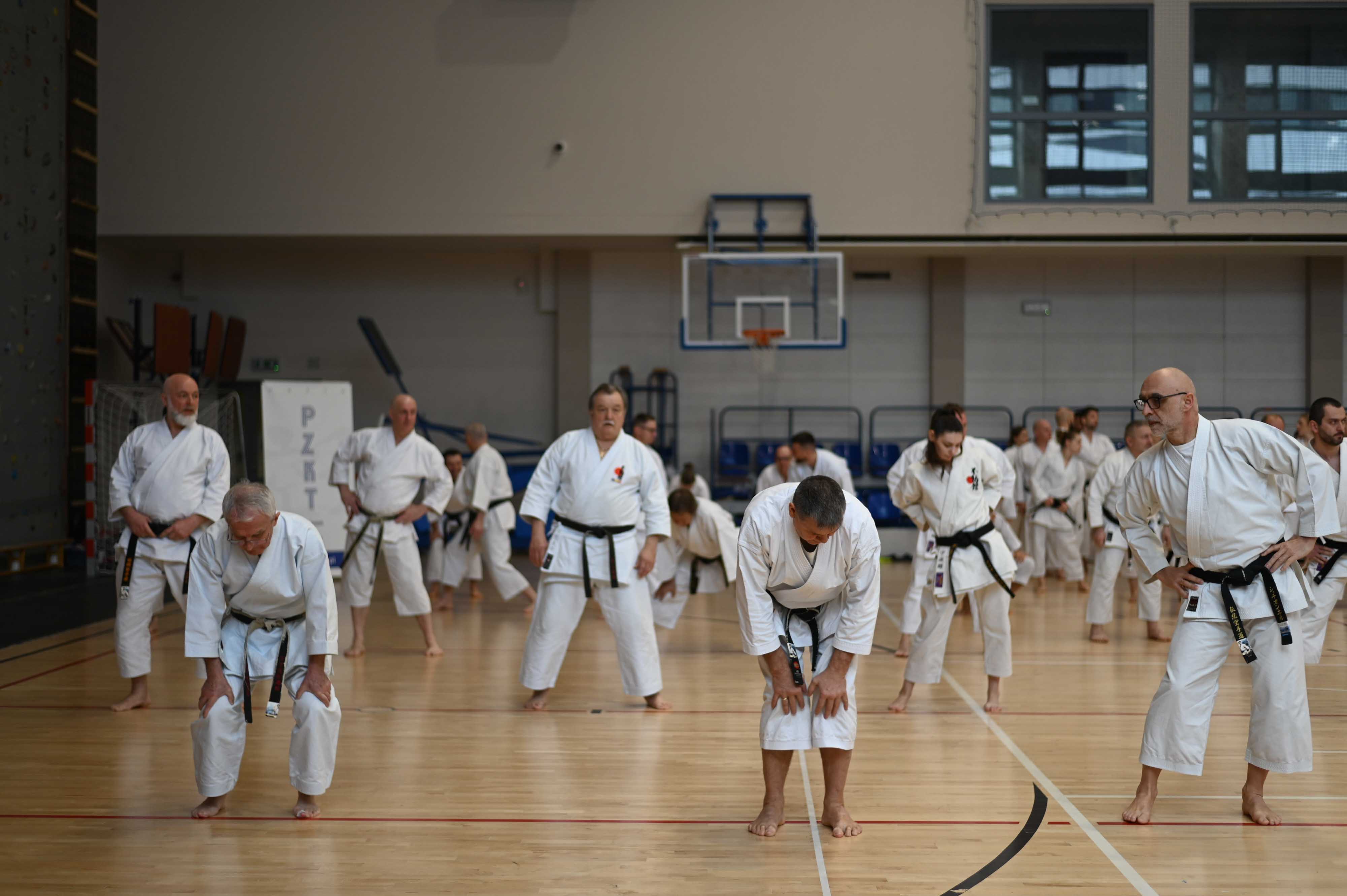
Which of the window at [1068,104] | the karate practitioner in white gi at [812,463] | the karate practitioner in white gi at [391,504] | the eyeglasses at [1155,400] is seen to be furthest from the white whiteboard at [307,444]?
the eyeglasses at [1155,400]

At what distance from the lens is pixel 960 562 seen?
16.9 ft

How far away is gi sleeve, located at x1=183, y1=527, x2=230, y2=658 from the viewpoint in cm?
353

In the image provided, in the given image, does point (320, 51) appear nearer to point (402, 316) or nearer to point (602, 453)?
point (402, 316)

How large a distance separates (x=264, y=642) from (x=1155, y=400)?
310cm

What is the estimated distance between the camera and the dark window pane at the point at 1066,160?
38.5 feet

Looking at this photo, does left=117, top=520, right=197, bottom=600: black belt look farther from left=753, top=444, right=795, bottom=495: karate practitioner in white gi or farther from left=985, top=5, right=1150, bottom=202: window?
left=985, top=5, right=1150, bottom=202: window

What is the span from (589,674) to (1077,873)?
136 inches

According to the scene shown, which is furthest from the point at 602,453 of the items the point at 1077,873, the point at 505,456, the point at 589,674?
the point at 505,456

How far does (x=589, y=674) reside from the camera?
618cm

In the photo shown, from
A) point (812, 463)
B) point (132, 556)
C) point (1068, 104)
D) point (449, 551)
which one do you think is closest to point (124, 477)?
point (132, 556)

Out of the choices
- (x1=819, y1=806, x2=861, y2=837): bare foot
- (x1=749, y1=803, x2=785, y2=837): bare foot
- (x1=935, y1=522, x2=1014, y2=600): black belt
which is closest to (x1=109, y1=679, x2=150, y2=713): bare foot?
(x1=749, y1=803, x2=785, y2=837): bare foot

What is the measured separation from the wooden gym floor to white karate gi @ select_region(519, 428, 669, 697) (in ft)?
0.84

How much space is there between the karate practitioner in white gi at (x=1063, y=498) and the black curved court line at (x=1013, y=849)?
6.32m

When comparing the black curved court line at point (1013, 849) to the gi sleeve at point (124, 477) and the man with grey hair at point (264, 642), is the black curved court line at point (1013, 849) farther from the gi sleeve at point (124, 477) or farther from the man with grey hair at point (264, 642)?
the gi sleeve at point (124, 477)
